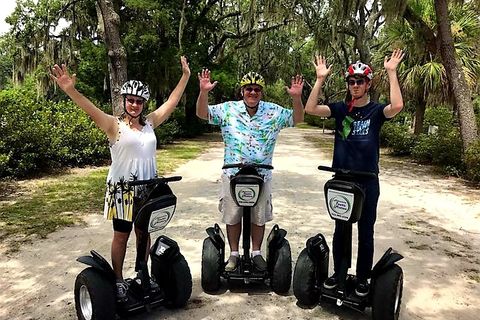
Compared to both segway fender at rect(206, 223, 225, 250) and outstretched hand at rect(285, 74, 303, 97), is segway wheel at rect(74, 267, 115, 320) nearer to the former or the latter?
segway fender at rect(206, 223, 225, 250)

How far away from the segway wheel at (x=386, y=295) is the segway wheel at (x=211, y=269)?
4.22 ft

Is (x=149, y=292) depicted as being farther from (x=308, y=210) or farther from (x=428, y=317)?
(x=308, y=210)

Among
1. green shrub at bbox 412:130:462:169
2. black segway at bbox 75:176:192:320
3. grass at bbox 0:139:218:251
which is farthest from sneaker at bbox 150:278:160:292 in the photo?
green shrub at bbox 412:130:462:169

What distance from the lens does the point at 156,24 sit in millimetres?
16516

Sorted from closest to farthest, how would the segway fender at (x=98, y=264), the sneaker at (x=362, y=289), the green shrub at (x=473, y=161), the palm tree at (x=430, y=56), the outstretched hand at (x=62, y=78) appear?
1. the outstretched hand at (x=62, y=78)
2. the segway fender at (x=98, y=264)
3. the sneaker at (x=362, y=289)
4. the green shrub at (x=473, y=161)
5. the palm tree at (x=430, y=56)

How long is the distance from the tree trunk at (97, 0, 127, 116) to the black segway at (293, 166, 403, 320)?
6.99m

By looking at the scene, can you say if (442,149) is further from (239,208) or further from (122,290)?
(122,290)

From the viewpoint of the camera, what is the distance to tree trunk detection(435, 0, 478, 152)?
9969mm

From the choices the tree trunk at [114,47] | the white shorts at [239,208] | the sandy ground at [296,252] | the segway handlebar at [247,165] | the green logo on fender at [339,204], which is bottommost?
the sandy ground at [296,252]

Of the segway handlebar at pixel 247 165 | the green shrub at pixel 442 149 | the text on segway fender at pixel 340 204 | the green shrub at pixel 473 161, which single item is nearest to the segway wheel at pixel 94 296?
the segway handlebar at pixel 247 165

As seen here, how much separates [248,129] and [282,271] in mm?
1219

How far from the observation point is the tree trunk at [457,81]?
9969 millimetres

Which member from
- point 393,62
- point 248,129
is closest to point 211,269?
point 248,129

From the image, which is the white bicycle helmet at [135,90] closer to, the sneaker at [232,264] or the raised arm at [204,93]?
the raised arm at [204,93]
